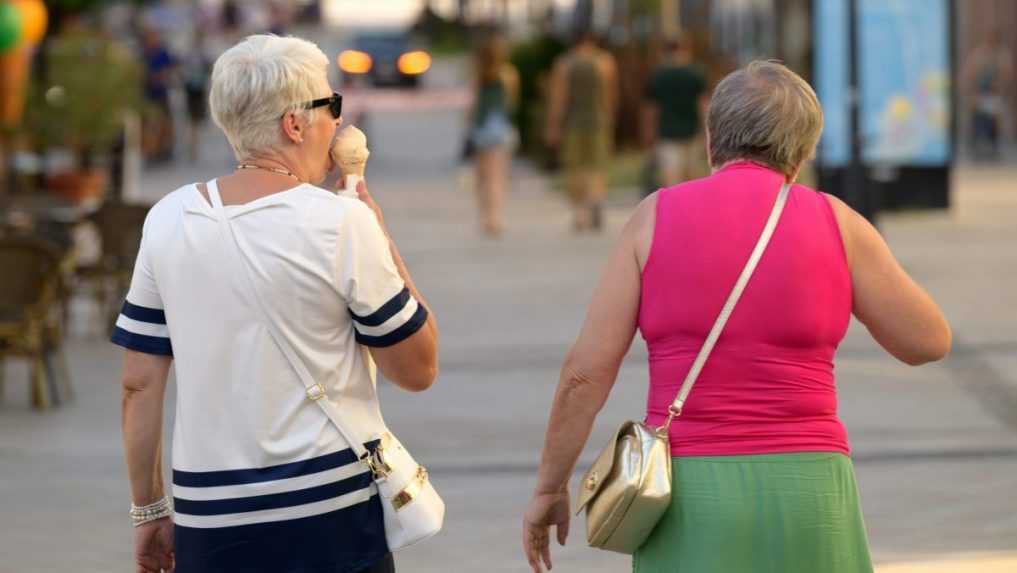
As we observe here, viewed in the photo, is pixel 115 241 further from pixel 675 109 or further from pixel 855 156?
pixel 675 109

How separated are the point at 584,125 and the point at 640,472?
14916mm

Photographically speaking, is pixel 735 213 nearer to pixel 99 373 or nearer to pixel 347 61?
pixel 99 373

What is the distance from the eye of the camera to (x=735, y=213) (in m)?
3.36

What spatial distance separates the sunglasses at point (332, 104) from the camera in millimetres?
3312

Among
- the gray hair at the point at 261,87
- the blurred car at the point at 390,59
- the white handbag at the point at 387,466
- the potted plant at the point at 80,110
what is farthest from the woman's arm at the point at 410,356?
the blurred car at the point at 390,59

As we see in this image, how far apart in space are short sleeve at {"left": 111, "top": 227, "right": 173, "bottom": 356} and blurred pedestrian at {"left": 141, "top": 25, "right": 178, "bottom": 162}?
80.6 ft

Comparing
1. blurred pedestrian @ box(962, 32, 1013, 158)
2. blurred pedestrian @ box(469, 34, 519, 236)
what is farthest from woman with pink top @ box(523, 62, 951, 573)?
blurred pedestrian @ box(962, 32, 1013, 158)

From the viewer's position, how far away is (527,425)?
8.70m

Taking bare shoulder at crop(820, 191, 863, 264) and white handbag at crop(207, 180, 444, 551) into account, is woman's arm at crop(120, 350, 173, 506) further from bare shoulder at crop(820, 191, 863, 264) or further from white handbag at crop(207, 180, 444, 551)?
bare shoulder at crop(820, 191, 863, 264)

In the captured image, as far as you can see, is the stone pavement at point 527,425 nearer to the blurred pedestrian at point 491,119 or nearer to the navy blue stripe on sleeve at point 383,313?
the blurred pedestrian at point 491,119

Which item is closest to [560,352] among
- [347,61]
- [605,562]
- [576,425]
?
[605,562]

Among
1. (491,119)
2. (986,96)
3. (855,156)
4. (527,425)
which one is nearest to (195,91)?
(986,96)

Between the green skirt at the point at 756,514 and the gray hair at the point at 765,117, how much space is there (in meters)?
0.56

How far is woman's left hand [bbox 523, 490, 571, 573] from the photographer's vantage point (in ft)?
12.0
